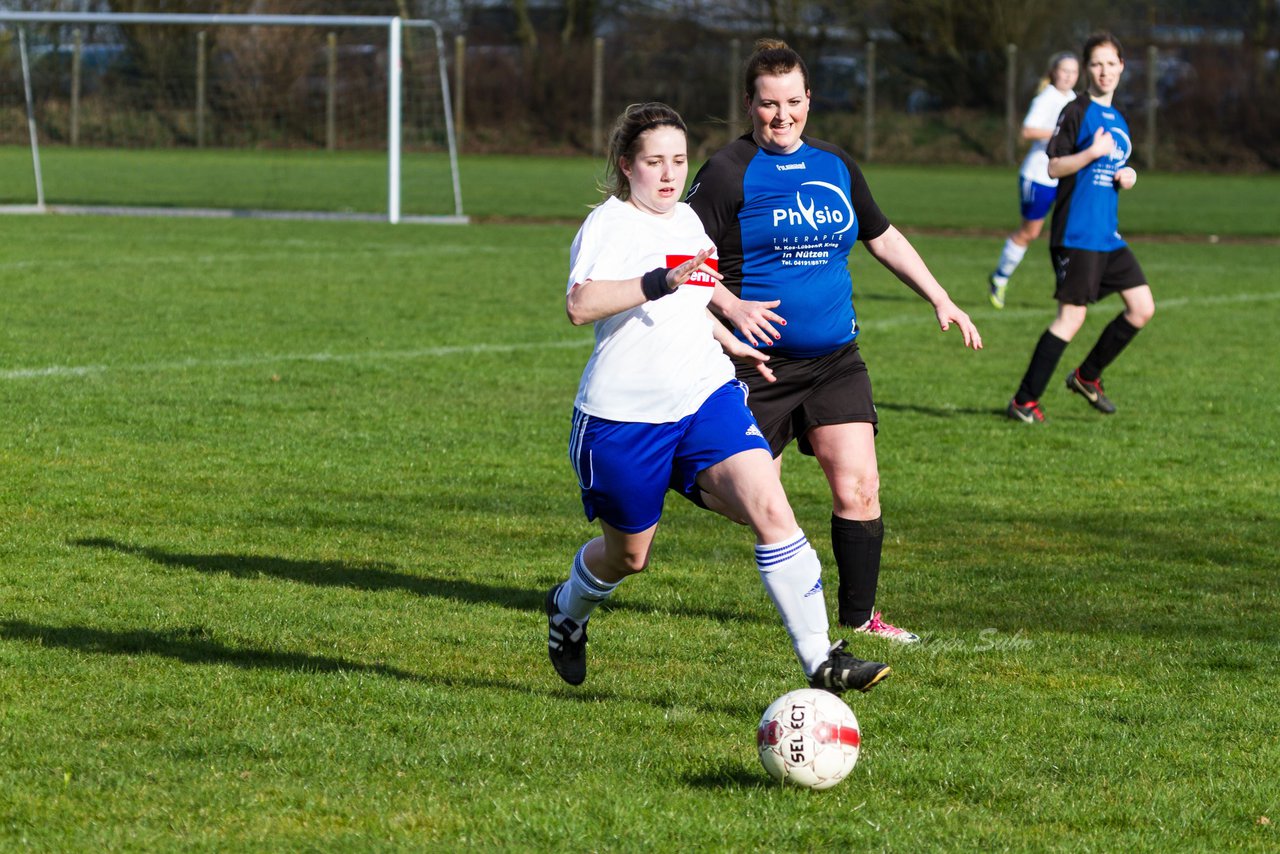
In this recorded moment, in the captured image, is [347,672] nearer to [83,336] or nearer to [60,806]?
[60,806]

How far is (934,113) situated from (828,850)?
3965 centimetres

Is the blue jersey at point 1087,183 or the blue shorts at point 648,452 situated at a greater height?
the blue jersey at point 1087,183

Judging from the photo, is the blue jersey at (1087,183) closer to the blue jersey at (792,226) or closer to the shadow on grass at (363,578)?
the blue jersey at (792,226)

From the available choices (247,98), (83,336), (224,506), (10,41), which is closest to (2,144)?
(10,41)

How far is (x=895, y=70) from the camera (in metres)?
42.4

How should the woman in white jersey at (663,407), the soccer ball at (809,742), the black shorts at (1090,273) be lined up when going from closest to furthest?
1. the soccer ball at (809,742)
2. the woman in white jersey at (663,407)
3. the black shorts at (1090,273)

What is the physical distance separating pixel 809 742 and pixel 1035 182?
1332 cm

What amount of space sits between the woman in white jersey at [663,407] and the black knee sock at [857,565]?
3.98ft

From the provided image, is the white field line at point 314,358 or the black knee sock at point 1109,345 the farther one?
the white field line at point 314,358

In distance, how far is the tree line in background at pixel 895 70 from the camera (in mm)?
39812

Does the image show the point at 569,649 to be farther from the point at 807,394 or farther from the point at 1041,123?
the point at 1041,123

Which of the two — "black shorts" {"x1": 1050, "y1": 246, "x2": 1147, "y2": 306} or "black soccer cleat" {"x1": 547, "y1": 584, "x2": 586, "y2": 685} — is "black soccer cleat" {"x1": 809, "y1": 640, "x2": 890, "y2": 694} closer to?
"black soccer cleat" {"x1": 547, "y1": 584, "x2": 586, "y2": 685}

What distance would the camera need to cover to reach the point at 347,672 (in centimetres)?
522

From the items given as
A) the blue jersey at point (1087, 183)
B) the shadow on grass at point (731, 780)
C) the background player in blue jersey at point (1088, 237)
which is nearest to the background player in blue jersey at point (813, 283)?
the shadow on grass at point (731, 780)
